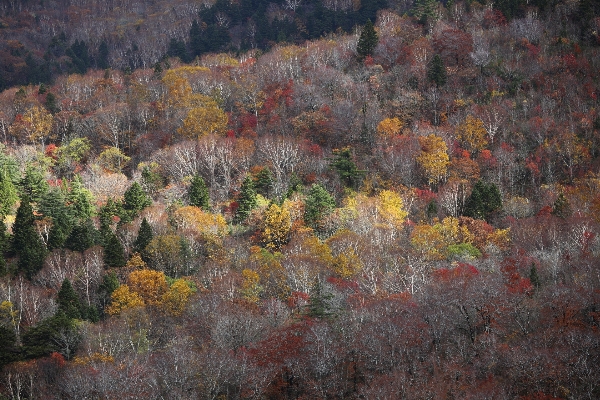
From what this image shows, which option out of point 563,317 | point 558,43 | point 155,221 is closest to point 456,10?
point 558,43

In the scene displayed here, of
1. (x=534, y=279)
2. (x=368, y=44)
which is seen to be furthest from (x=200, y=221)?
(x=368, y=44)

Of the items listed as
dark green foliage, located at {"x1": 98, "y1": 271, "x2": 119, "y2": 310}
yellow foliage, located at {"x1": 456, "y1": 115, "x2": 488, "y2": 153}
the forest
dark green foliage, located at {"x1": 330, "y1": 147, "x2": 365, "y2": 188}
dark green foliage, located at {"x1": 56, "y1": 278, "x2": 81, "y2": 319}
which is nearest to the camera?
the forest

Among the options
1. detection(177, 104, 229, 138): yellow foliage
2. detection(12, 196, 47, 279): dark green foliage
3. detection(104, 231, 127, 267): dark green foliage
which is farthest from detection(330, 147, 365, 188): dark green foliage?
detection(12, 196, 47, 279): dark green foliage

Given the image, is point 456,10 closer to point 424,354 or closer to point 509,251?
point 509,251

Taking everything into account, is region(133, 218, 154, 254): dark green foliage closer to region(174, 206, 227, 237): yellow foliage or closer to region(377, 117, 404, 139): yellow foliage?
region(174, 206, 227, 237): yellow foliage

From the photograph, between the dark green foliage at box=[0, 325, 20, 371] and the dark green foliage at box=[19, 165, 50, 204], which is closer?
the dark green foliage at box=[0, 325, 20, 371]

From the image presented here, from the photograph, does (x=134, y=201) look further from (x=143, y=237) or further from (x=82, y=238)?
(x=143, y=237)
